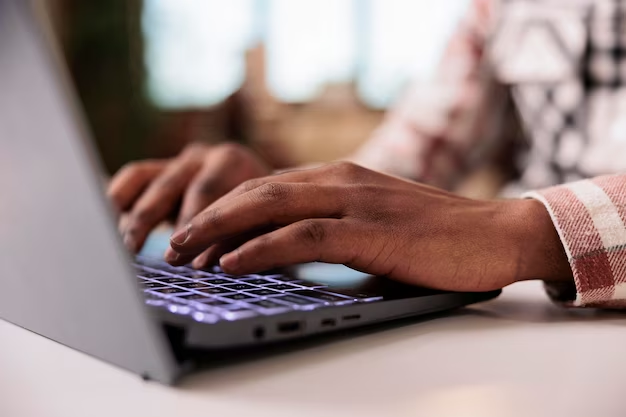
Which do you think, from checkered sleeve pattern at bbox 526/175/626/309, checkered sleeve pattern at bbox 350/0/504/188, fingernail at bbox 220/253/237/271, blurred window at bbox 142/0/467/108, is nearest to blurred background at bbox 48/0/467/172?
blurred window at bbox 142/0/467/108

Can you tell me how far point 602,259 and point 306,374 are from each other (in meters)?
0.27

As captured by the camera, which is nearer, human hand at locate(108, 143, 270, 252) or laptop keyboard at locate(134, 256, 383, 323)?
laptop keyboard at locate(134, 256, 383, 323)

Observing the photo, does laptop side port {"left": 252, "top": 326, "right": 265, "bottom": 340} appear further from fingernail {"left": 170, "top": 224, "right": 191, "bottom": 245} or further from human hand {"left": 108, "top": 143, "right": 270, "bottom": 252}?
human hand {"left": 108, "top": 143, "right": 270, "bottom": 252}

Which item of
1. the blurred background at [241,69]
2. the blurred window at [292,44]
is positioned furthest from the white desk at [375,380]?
the blurred background at [241,69]

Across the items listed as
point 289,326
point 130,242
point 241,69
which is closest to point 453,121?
point 130,242

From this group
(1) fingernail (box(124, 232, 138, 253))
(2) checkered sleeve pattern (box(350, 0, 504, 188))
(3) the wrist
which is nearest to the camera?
(3) the wrist

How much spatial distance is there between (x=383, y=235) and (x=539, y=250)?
0.14 meters

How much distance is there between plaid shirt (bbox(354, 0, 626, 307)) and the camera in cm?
52

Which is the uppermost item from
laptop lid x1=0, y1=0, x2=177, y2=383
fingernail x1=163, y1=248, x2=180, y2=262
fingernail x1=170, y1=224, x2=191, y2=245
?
laptop lid x1=0, y1=0, x2=177, y2=383

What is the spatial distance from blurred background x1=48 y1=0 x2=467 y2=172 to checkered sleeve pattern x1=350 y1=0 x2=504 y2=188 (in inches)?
59.3

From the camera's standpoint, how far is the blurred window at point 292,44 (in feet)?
9.98

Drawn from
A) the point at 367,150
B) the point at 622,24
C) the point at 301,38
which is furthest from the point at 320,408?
the point at 301,38

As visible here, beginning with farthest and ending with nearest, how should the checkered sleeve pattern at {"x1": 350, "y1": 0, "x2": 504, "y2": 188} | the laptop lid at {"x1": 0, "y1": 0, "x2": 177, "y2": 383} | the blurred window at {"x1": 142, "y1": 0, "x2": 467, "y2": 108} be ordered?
1. the blurred window at {"x1": 142, "y1": 0, "x2": 467, "y2": 108}
2. the checkered sleeve pattern at {"x1": 350, "y1": 0, "x2": 504, "y2": 188}
3. the laptop lid at {"x1": 0, "y1": 0, "x2": 177, "y2": 383}

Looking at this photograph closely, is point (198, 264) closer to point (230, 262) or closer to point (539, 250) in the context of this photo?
point (230, 262)
